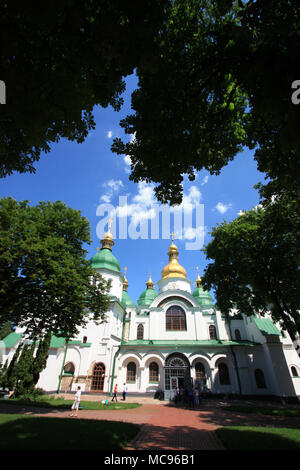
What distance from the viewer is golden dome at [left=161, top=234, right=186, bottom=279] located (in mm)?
34281

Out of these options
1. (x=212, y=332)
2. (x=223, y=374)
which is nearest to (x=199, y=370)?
(x=223, y=374)

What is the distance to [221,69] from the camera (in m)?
4.64

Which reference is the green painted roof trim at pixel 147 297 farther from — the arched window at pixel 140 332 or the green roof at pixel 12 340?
the green roof at pixel 12 340

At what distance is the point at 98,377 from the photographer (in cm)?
2175

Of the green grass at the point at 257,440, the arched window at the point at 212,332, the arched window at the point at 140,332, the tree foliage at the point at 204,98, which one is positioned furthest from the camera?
the arched window at the point at 140,332

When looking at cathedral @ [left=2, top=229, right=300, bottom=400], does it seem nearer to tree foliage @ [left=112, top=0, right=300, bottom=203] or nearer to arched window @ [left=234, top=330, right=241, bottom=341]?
arched window @ [left=234, top=330, right=241, bottom=341]

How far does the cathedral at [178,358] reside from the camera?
2106 centimetres

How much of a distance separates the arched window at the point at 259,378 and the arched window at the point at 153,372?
392 inches

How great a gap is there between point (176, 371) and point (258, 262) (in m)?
14.8

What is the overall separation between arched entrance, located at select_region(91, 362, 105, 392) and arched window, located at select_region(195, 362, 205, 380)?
376 inches

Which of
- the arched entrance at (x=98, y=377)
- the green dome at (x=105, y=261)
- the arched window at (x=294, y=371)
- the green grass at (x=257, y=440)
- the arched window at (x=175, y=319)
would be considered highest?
the green dome at (x=105, y=261)

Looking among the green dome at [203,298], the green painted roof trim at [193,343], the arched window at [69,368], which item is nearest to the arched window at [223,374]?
the green painted roof trim at [193,343]
